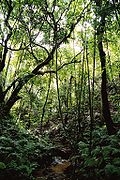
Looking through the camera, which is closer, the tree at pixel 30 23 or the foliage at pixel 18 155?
the foliage at pixel 18 155

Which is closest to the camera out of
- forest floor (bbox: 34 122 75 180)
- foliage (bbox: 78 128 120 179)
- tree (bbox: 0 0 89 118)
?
foliage (bbox: 78 128 120 179)

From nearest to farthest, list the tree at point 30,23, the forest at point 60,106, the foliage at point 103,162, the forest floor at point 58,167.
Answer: the foliage at point 103,162, the forest at point 60,106, the forest floor at point 58,167, the tree at point 30,23

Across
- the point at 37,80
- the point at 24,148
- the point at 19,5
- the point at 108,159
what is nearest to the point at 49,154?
the point at 24,148

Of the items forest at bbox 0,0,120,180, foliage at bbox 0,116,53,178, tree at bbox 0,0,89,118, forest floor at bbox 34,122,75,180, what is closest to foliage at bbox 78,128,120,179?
forest at bbox 0,0,120,180

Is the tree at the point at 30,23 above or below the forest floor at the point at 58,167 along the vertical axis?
above

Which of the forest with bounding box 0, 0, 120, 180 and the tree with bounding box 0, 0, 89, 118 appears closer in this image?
the forest with bounding box 0, 0, 120, 180

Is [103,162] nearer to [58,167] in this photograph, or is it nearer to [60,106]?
[58,167]

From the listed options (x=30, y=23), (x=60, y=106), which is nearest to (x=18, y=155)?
(x=60, y=106)

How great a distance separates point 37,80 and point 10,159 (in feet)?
25.2

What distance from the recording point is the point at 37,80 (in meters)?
14.5

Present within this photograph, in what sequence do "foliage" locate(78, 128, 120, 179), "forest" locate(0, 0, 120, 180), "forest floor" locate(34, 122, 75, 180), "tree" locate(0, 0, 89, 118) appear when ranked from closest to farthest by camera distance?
"foliage" locate(78, 128, 120, 179) < "forest" locate(0, 0, 120, 180) < "forest floor" locate(34, 122, 75, 180) < "tree" locate(0, 0, 89, 118)

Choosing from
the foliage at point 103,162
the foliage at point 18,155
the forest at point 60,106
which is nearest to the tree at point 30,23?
the forest at point 60,106

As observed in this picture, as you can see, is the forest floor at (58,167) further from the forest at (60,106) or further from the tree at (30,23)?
the tree at (30,23)

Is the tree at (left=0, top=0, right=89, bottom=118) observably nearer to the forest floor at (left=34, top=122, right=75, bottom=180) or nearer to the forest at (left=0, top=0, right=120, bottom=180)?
the forest at (left=0, top=0, right=120, bottom=180)
